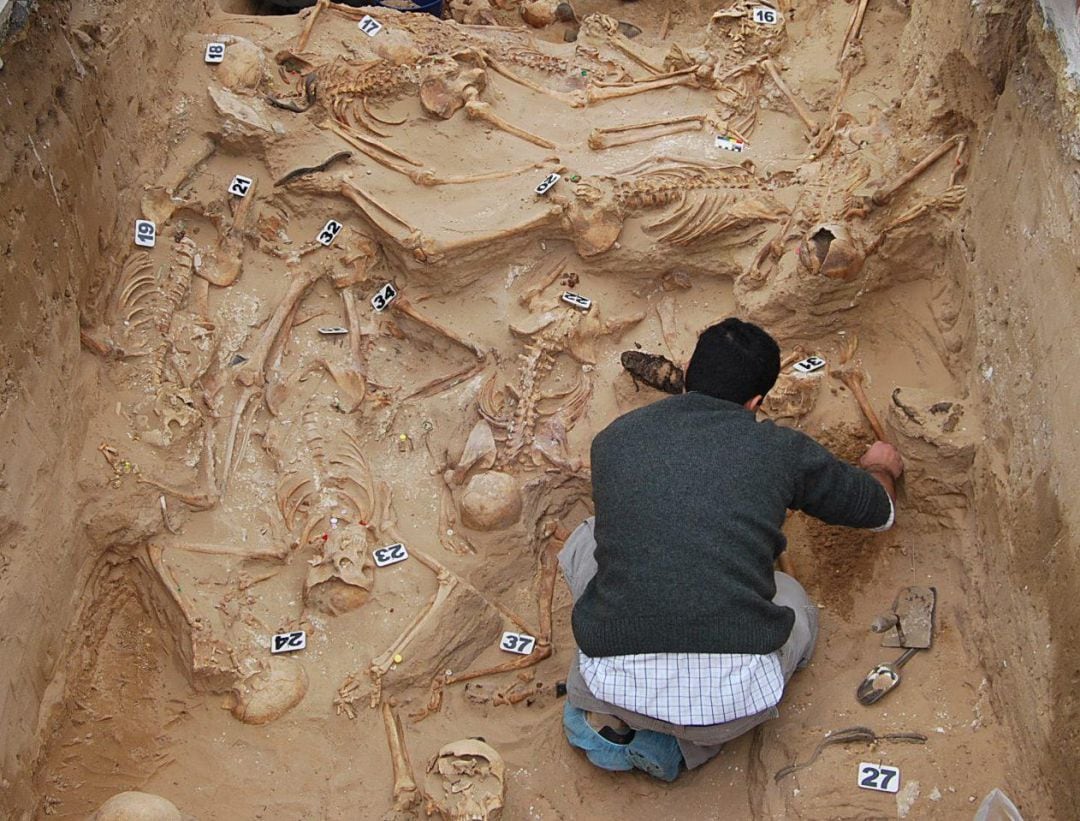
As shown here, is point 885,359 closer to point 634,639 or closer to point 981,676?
point 981,676

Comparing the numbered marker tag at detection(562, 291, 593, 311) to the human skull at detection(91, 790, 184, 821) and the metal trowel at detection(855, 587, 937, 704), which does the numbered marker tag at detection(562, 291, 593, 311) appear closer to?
the metal trowel at detection(855, 587, 937, 704)

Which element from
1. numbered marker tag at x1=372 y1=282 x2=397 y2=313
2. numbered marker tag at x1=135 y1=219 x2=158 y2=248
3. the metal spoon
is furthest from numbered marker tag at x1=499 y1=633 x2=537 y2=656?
numbered marker tag at x1=135 y1=219 x2=158 y2=248

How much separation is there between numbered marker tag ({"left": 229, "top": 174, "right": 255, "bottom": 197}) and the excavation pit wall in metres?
0.53

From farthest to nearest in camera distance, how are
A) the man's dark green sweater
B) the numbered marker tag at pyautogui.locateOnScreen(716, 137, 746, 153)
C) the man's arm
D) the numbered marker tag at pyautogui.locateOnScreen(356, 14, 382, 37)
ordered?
the numbered marker tag at pyautogui.locateOnScreen(356, 14, 382, 37) → the numbered marker tag at pyautogui.locateOnScreen(716, 137, 746, 153) → the man's arm → the man's dark green sweater

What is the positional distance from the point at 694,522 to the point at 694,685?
55cm

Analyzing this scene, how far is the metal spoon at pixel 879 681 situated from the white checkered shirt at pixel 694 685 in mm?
430

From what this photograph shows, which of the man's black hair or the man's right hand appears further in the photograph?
the man's right hand

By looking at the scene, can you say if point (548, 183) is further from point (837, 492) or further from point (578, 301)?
point (837, 492)

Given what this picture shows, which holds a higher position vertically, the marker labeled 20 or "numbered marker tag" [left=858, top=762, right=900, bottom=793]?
the marker labeled 20

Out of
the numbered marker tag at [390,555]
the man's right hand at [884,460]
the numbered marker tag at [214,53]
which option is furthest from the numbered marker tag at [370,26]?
the man's right hand at [884,460]

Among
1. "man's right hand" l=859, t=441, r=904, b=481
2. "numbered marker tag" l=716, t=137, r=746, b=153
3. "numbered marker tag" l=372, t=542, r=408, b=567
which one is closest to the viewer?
"man's right hand" l=859, t=441, r=904, b=481

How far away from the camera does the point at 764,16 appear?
6.46 meters

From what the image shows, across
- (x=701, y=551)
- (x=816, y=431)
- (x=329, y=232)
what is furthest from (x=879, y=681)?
(x=329, y=232)

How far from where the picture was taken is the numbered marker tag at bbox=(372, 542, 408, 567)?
5035 millimetres
